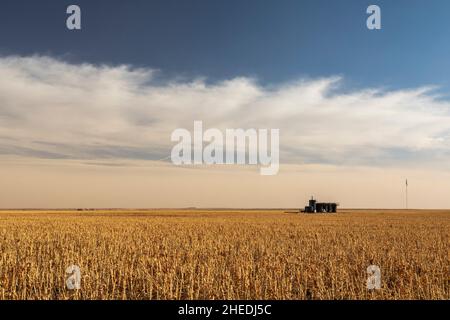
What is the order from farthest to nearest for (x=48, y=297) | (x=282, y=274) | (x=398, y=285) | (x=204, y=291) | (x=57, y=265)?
(x=57, y=265)
(x=282, y=274)
(x=398, y=285)
(x=204, y=291)
(x=48, y=297)

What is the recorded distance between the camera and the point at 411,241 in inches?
971

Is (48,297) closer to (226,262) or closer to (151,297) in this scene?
(151,297)

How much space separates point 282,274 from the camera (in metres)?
13.5

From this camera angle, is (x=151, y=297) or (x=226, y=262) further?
(x=226, y=262)

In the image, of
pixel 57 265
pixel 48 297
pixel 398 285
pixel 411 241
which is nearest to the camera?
pixel 48 297

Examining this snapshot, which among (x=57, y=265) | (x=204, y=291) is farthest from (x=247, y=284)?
(x=57, y=265)

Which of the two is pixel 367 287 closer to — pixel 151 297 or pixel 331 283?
pixel 331 283

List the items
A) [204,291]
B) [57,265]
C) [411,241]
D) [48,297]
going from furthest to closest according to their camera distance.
A: [411,241] → [57,265] → [204,291] → [48,297]
